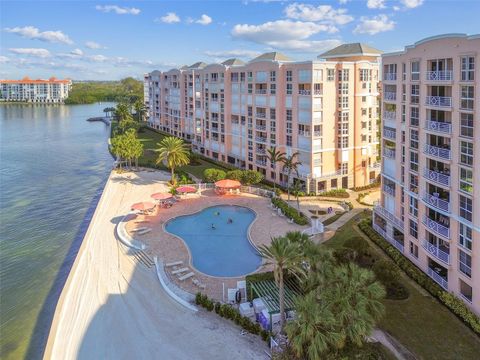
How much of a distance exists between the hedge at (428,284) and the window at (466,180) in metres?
7.17

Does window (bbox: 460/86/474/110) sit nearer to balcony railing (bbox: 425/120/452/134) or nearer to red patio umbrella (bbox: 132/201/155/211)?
balcony railing (bbox: 425/120/452/134)

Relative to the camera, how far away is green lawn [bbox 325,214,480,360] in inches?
967

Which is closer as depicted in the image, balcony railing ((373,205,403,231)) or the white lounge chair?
the white lounge chair

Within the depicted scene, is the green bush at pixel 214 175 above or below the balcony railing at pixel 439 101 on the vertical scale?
below

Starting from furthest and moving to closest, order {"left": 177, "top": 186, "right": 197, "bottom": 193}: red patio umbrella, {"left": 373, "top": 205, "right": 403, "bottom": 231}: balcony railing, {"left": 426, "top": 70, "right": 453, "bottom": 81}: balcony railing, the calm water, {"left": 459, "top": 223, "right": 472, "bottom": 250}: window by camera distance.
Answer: {"left": 177, "top": 186, "right": 197, "bottom": 193}: red patio umbrella
{"left": 373, "top": 205, "right": 403, "bottom": 231}: balcony railing
the calm water
{"left": 426, "top": 70, "right": 453, "bottom": 81}: balcony railing
{"left": 459, "top": 223, "right": 472, "bottom": 250}: window

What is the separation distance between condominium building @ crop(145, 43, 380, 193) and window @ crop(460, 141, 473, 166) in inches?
1123

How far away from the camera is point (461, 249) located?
28188 mm

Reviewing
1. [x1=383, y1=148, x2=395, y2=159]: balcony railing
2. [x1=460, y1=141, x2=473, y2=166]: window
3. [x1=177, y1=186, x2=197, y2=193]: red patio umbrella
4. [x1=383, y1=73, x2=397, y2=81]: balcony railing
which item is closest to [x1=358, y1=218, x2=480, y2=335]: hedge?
[x1=383, y1=148, x2=395, y2=159]: balcony railing

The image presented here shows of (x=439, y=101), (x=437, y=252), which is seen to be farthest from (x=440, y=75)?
(x=437, y=252)

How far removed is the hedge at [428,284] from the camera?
26500 millimetres

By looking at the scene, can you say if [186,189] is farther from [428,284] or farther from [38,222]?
[428,284]

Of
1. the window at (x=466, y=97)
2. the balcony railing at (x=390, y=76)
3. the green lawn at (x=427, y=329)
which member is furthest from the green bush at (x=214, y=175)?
the window at (x=466, y=97)

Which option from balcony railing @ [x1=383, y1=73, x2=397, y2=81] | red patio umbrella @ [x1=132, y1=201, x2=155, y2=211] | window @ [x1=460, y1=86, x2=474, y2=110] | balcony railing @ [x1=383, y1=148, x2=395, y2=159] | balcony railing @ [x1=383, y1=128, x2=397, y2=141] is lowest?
red patio umbrella @ [x1=132, y1=201, x2=155, y2=211]

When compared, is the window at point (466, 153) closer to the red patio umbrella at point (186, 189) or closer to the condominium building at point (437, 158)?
the condominium building at point (437, 158)
